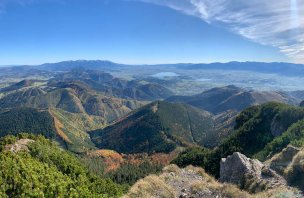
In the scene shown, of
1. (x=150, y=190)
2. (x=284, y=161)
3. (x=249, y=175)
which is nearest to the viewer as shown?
(x=150, y=190)

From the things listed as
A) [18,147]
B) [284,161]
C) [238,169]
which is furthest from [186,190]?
[18,147]

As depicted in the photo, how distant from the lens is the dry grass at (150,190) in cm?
3944

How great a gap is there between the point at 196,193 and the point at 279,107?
556 feet

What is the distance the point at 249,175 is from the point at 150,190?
14092 millimetres

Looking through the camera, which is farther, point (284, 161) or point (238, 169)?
point (284, 161)

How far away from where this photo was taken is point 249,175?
4478cm

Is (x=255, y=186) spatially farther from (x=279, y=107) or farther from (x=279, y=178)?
(x=279, y=107)

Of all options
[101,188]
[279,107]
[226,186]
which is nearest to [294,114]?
[279,107]

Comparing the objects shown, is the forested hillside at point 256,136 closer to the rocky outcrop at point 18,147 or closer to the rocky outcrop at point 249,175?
the rocky outcrop at point 18,147

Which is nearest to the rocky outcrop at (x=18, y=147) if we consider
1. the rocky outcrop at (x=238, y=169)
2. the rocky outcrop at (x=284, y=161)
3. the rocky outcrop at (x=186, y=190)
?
the rocky outcrop at (x=186, y=190)

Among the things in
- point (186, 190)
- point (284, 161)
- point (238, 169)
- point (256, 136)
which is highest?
point (284, 161)

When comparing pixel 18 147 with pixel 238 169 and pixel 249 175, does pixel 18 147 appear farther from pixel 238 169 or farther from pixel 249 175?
pixel 249 175

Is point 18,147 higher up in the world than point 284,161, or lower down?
lower down

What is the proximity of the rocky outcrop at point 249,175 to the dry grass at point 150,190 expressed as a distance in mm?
10392
